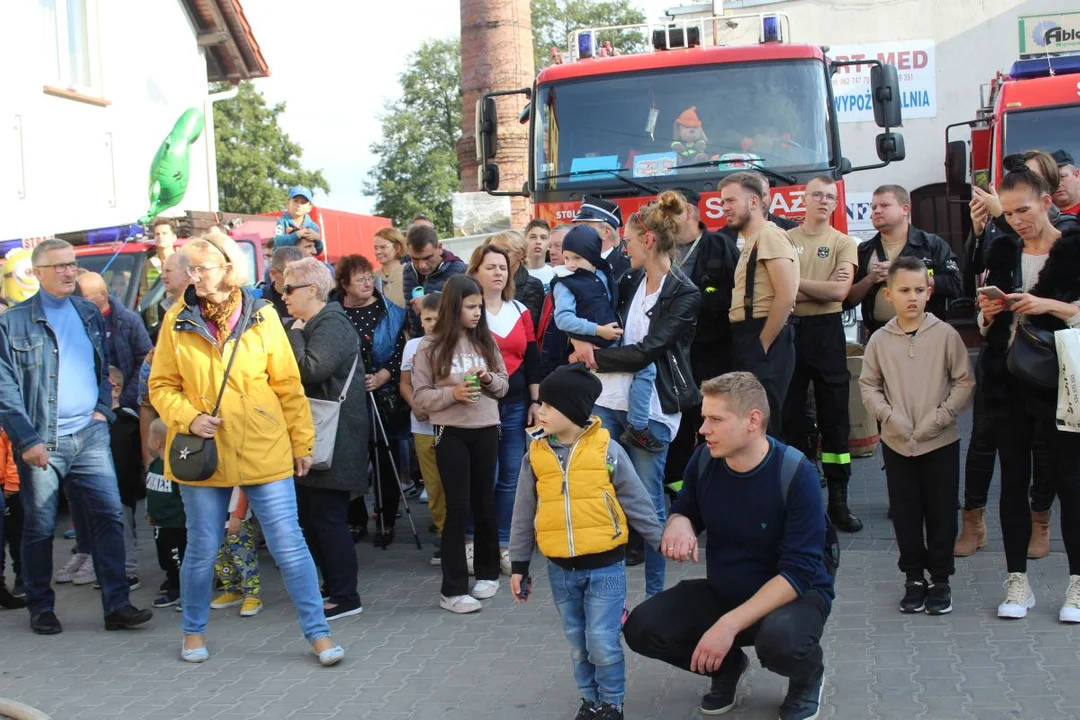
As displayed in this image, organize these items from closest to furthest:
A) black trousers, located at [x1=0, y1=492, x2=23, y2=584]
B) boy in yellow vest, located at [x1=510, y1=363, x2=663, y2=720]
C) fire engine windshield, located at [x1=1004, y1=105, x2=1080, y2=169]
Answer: boy in yellow vest, located at [x1=510, y1=363, x2=663, y2=720], black trousers, located at [x1=0, y1=492, x2=23, y2=584], fire engine windshield, located at [x1=1004, y1=105, x2=1080, y2=169]

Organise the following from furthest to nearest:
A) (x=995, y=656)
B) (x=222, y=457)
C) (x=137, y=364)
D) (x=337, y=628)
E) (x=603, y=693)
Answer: (x=137, y=364), (x=337, y=628), (x=222, y=457), (x=995, y=656), (x=603, y=693)

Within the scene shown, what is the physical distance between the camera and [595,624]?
4723mm

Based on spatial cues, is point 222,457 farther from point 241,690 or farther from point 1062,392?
point 1062,392

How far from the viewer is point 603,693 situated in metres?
4.77

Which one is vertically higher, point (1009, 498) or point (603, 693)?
point (1009, 498)

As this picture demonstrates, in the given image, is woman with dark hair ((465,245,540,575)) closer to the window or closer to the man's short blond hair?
the man's short blond hair

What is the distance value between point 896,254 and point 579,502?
372cm

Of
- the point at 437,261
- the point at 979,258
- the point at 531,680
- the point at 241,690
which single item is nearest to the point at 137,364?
the point at 437,261

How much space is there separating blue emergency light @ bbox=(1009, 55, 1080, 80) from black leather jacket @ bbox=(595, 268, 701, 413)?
25.7ft

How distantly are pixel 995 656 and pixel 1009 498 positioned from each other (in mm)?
850

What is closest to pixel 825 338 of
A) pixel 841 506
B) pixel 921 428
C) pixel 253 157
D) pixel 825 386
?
pixel 825 386

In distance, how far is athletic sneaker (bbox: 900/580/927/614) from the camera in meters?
6.04

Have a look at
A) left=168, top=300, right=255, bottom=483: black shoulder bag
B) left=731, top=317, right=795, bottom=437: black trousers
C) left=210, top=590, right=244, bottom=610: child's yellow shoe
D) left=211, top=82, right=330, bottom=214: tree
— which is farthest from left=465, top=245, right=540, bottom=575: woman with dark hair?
left=211, top=82, right=330, bottom=214: tree

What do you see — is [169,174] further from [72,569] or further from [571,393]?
[571,393]
